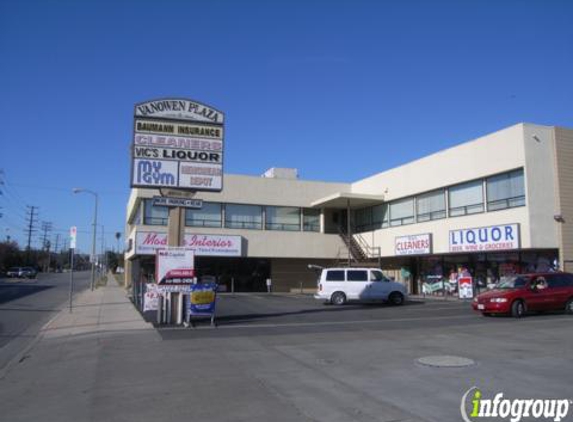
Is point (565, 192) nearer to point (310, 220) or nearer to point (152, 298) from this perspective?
point (152, 298)

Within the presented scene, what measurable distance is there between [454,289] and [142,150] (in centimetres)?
2147

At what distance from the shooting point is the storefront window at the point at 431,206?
32938mm

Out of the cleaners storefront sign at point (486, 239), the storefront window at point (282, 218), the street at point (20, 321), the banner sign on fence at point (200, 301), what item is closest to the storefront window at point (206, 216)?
Result: the storefront window at point (282, 218)

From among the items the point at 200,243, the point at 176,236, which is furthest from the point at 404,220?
the point at 176,236

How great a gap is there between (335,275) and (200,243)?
43.2 ft

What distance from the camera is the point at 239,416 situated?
7203mm

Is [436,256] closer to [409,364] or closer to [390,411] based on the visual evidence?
[409,364]

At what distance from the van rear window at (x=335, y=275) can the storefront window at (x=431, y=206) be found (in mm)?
7921

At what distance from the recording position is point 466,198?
101 ft

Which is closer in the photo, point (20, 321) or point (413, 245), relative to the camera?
point (20, 321)

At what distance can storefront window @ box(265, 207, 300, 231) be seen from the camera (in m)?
42.1

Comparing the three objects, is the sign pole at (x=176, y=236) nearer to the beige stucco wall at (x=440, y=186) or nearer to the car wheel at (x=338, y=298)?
the car wheel at (x=338, y=298)

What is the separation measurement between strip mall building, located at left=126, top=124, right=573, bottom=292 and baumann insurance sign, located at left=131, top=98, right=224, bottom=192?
32.7 feet

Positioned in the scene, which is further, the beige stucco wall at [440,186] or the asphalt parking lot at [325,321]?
the beige stucco wall at [440,186]
